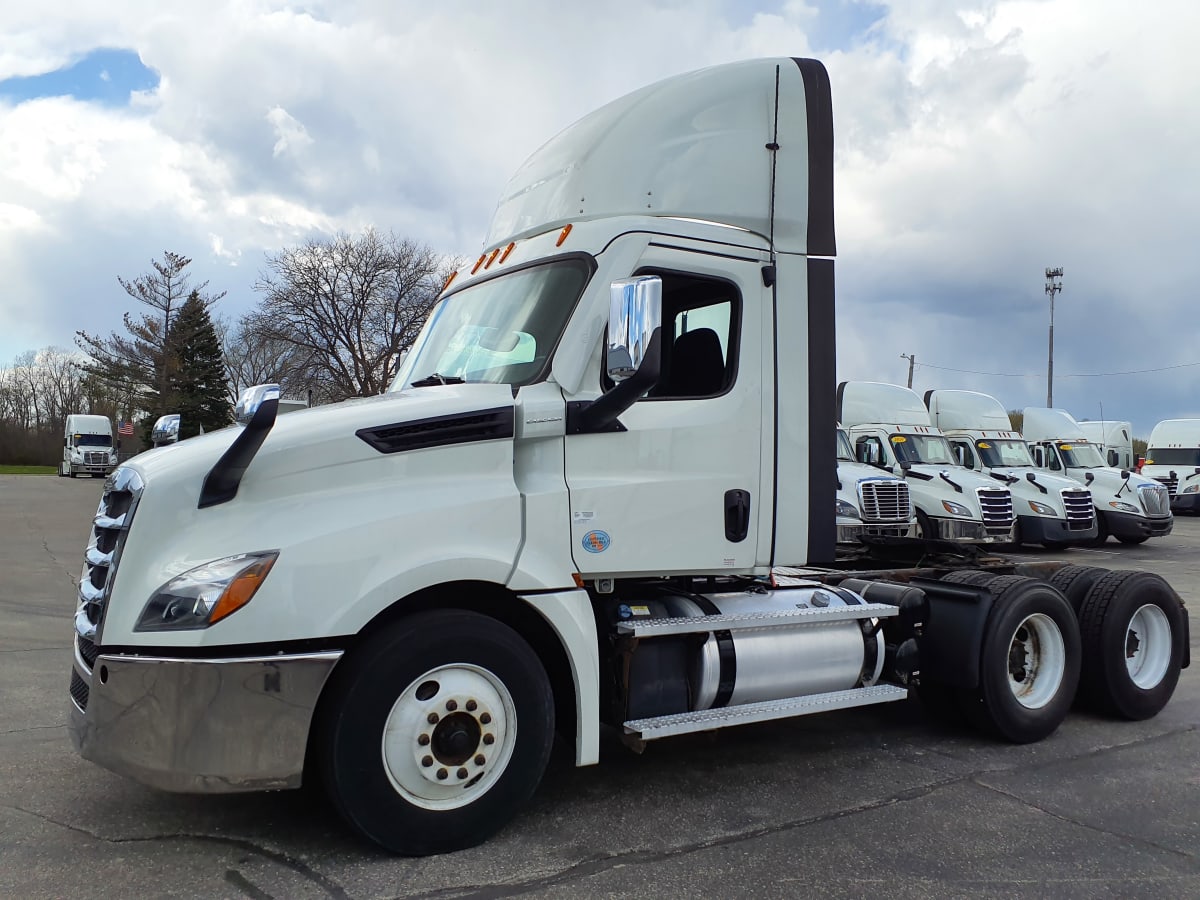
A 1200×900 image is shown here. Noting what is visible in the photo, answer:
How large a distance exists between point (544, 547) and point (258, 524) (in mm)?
1179

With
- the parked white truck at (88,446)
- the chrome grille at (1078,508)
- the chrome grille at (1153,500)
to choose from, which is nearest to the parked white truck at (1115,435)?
the chrome grille at (1153,500)

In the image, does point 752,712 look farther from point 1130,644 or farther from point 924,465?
point 924,465

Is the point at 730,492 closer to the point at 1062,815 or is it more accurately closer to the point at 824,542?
the point at 824,542

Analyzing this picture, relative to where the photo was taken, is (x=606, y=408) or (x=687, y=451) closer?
(x=606, y=408)

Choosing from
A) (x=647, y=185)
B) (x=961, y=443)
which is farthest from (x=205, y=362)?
(x=647, y=185)

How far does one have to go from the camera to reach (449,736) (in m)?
3.94

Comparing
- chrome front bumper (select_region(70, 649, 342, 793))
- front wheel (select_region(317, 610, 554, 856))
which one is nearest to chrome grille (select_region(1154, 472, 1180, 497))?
front wheel (select_region(317, 610, 554, 856))

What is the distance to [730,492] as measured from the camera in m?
4.76

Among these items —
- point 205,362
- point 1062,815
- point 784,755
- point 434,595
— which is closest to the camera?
point 434,595

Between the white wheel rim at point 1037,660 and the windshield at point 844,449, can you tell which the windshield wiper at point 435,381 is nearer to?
the white wheel rim at point 1037,660

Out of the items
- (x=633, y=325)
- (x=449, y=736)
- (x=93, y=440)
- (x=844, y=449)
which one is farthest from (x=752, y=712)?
(x=93, y=440)

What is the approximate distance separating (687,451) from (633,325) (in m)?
0.91

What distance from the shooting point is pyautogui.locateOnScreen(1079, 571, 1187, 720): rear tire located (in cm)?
634

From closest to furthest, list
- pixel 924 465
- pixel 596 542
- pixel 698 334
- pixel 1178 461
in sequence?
pixel 596 542, pixel 698 334, pixel 924 465, pixel 1178 461
